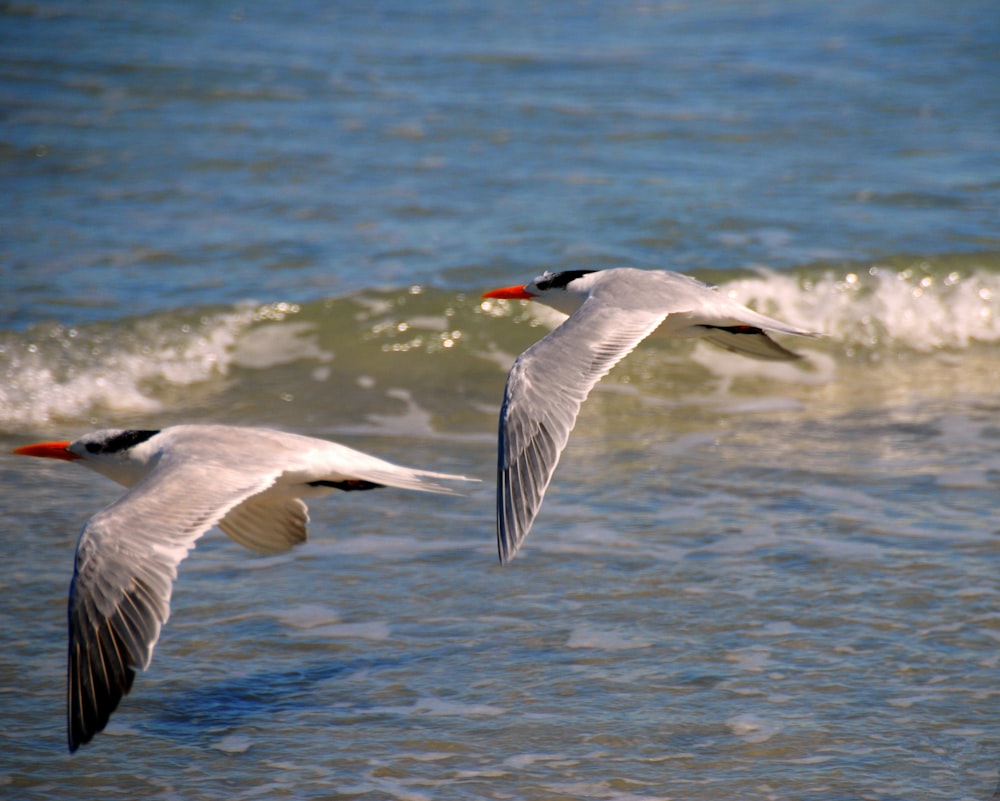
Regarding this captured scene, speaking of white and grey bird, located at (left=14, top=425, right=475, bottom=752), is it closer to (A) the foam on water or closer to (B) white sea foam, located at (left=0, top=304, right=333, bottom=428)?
(A) the foam on water

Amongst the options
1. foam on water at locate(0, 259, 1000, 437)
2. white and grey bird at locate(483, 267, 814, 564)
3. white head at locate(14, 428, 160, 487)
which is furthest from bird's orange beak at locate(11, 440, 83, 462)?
foam on water at locate(0, 259, 1000, 437)

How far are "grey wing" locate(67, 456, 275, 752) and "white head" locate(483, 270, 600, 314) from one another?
2171 millimetres

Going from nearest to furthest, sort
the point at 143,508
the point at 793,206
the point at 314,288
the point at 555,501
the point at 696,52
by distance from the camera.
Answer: the point at 143,508 < the point at 555,501 < the point at 314,288 < the point at 793,206 < the point at 696,52

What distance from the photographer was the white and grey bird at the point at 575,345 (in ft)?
14.6

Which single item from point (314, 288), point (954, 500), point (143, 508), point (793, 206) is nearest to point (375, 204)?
point (314, 288)

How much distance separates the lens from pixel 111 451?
471cm

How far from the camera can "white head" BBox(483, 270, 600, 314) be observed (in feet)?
19.1

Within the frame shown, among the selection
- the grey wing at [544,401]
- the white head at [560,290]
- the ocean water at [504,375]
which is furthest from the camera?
the white head at [560,290]

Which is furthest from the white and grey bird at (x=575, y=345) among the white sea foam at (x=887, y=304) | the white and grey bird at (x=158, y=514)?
the white sea foam at (x=887, y=304)

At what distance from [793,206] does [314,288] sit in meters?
3.70

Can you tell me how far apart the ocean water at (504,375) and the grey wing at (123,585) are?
38 centimetres

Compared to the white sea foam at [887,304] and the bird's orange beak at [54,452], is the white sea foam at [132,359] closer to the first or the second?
the bird's orange beak at [54,452]

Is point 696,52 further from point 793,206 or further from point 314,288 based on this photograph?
point 314,288

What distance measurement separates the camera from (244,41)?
13898mm
